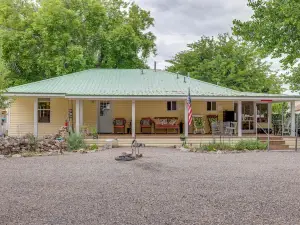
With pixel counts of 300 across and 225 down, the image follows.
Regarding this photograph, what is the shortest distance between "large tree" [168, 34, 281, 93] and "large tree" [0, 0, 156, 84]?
4.42 m

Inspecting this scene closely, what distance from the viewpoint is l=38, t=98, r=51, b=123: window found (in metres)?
17.0

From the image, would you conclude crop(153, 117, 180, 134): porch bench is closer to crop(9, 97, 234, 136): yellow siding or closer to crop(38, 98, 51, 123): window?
crop(9, 97, 234, 136): yellow siding

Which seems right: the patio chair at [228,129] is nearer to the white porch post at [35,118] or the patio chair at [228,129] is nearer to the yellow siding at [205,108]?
the yellow siding at [205,108]

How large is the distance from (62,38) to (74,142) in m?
13.0

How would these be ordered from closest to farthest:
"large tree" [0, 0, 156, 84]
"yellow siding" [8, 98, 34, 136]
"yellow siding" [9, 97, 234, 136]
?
"yellow siding" [8, 98, 34, 136], "yellow siding" [9, 97, 234, 136], "large tree" [0, 0, 156, 84]

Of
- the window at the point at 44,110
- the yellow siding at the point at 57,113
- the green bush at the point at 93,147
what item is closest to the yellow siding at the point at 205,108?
the green bush at the point at 93,147

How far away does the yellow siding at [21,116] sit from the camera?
16562 millimetres

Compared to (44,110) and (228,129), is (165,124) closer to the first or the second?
(228,129)

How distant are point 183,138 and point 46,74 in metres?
13.5

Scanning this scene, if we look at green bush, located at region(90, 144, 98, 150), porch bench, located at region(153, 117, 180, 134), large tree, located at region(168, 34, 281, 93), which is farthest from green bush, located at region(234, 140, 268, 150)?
large tree, located at region(168, 34, 281, 93)

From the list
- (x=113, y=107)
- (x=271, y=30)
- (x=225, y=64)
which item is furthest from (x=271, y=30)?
(x=225, y=64)

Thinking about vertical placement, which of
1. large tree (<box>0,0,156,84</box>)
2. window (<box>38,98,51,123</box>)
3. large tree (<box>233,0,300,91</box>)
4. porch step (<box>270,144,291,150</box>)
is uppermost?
large tree (<box>0,0,156,84</box>)

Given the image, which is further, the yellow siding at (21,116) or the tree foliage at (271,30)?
the yellow siding at (21,116)

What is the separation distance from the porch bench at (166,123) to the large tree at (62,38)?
371 inches
